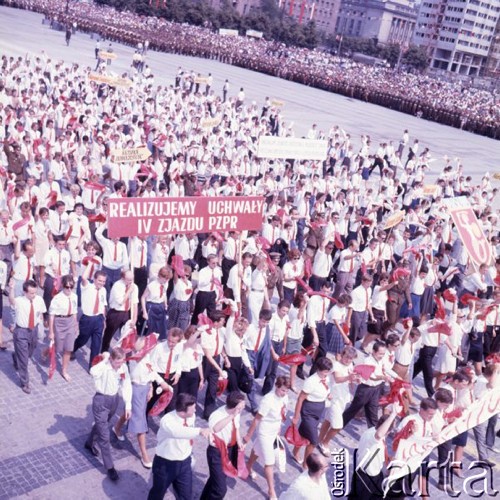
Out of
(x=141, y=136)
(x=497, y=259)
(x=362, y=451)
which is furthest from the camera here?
(x=141, y=136)

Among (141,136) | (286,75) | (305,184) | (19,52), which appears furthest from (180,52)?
(305,184)

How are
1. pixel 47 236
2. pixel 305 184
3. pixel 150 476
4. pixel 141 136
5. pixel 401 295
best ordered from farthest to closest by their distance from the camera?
pixel 141 136, pixel 305 184, pixel 401 295, pixel 47 236, pixel 150 476

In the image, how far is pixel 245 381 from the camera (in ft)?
25.3

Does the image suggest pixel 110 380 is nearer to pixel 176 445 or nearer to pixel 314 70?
pixel 176 445

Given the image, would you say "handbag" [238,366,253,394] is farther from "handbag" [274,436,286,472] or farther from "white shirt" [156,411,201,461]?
"white shirt" [156,411,201,461]

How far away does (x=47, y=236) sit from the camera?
31.4 feet

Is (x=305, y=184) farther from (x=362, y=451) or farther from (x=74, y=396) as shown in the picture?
(x=362, y=451)

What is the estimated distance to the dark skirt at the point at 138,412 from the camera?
6.48m

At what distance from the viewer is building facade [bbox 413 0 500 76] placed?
422ft

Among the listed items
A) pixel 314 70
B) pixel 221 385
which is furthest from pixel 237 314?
pixel 314 70

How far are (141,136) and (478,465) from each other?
45.9ft

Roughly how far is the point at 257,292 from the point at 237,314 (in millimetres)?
1030

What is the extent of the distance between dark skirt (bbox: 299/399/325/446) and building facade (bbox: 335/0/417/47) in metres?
156

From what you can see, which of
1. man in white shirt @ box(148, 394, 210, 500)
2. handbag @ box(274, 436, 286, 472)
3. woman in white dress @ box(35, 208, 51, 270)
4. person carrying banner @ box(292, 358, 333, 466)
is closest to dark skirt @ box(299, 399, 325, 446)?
person carrying banner @ box(292, 358, 333, 466)
